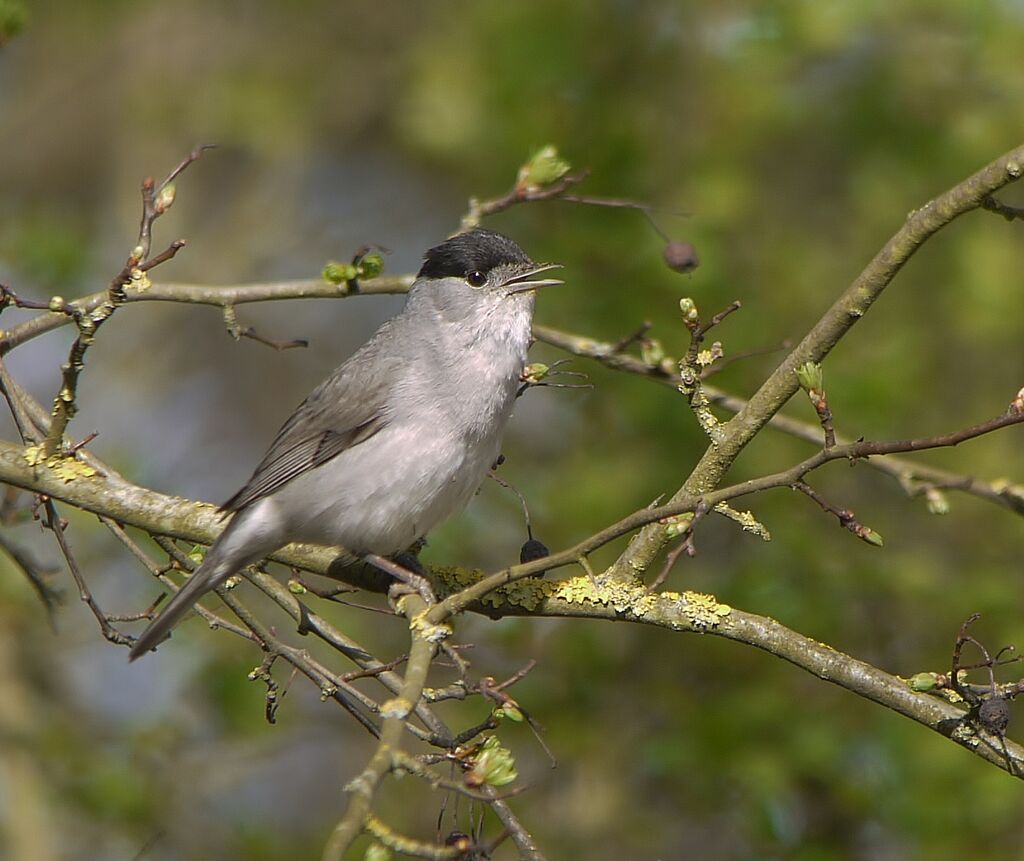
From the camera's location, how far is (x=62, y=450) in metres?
3.76

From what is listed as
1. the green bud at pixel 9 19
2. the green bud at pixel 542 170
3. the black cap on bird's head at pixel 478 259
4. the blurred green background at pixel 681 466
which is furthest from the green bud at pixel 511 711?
the blurred green background at pixel 681 466

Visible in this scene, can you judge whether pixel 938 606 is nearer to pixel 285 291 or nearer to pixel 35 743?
pixel 285 291

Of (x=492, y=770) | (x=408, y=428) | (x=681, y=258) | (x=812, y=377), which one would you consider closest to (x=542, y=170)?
(x=681, y=258)

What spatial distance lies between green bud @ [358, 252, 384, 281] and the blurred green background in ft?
6.86

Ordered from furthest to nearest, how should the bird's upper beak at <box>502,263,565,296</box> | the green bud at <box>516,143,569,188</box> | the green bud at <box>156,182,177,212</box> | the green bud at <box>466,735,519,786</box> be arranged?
1. the bird's upper beak at <box>502,263,565,296</box>
2. the green bud at <box>516,143,569,188</box>
3. the green bud at <box>156,182,177,212</box>
4. the green bud at <box>466,735,519,786</box>

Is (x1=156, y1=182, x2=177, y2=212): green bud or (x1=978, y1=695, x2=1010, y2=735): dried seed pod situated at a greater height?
(x1=156, y1=182, x2=177, y2=212): green bud

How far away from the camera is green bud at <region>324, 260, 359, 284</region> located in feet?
13.0

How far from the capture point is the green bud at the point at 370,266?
4.04m

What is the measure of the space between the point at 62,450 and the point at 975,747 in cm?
265

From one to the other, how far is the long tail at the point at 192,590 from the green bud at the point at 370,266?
0.99 meters

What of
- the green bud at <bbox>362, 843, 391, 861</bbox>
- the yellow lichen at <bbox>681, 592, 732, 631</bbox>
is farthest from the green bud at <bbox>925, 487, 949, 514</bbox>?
the green bud at <bbox>362, 843, 391, 861</bbox>

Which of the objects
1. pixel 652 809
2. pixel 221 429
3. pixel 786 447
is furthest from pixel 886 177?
pixel 221 429

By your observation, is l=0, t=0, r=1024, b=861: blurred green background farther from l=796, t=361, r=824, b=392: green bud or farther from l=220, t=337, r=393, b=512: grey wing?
l=796, t=361, r=824, b=392: green bud

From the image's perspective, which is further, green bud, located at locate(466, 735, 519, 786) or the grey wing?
the grey wing
